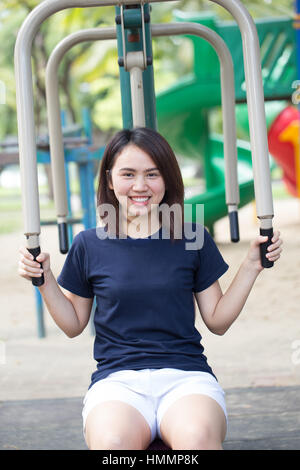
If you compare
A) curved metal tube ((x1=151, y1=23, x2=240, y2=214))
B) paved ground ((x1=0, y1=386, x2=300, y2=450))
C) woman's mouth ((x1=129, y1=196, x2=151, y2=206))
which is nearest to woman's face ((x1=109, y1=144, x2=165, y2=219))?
woman's mouth ((x1=129, y1=196, x2=151, y2=206))

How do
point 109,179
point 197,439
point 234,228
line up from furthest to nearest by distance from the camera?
point 234,228 → point 109,179 → point 197,439

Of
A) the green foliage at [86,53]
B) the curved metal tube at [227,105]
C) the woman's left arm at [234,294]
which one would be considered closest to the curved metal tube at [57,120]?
the curved metal tube at [227,105]

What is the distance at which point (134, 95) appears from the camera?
211cm

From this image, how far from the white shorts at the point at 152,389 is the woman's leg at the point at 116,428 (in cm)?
2

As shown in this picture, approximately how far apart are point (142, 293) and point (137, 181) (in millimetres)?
288

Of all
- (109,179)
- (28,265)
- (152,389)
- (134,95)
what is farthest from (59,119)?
(152,389)

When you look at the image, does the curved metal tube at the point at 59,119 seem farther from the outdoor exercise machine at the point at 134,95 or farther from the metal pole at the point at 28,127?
the metal pole at the point at 28,127

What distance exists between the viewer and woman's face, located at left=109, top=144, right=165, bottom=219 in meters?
1.79

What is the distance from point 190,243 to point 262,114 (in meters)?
0.38

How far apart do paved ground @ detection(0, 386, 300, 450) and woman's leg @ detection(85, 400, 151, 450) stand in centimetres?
84

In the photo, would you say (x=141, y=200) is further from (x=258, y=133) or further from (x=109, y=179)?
(x=258, y=133)

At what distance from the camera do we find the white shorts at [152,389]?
162 centimetres
